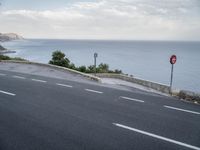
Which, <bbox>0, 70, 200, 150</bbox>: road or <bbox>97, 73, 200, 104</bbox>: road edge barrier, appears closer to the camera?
<bbox>0, 70, 200, 150</bbox>: road

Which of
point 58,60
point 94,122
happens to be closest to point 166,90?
point 94,122

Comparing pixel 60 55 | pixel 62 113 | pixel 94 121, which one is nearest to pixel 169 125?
pixel 94 121

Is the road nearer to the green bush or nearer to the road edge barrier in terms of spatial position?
the road edge barrier

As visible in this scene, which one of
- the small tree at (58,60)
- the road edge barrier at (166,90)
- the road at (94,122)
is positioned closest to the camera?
the road at (94,122)

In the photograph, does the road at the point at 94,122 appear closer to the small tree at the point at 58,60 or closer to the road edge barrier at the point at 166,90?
the road edge barrier at the point at 166,90

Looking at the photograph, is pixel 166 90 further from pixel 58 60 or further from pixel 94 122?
pixel 58 60

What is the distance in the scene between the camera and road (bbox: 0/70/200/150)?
624 centimetres

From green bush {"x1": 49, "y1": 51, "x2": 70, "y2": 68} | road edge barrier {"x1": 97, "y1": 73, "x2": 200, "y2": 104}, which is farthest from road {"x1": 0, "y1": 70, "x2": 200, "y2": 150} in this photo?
green bush {"x1": 49, "y1": 51, "x2": 70, "y2": 68}

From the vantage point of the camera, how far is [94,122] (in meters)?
7.81

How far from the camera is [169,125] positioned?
7746 millimetres

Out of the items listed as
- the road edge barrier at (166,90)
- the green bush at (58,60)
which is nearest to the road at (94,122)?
the road edge barrier at (166,90)

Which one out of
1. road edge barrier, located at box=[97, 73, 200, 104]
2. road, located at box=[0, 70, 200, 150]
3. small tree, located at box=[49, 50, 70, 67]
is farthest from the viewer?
small tree, located at box=[49, 50, 70, 67]

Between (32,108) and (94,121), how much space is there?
114 inches

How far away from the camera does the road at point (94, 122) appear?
6.24 metres
